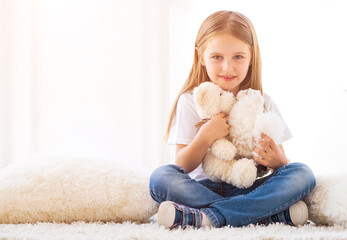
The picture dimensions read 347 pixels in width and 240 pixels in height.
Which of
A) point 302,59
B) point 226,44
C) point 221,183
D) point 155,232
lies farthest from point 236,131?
point 302,59

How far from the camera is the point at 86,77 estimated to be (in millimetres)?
2215

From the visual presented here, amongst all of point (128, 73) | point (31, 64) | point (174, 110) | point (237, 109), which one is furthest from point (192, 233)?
point (31, 64)

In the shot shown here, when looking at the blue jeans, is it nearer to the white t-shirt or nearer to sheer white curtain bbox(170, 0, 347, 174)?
the white t-shirt

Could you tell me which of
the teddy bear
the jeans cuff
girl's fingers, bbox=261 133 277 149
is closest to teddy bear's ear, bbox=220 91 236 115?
the teddy bear

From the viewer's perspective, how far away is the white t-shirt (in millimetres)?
1313

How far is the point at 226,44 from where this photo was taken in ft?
4.22

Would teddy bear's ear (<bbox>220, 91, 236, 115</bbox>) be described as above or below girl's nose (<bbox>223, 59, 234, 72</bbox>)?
below

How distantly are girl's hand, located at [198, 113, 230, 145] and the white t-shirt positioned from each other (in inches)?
4.2

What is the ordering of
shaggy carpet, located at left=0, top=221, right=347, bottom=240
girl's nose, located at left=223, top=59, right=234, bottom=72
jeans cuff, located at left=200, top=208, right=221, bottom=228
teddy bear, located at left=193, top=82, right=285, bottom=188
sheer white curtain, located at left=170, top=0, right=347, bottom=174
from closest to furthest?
shaggy carpet, located at left=0, top=221, right=347, bottom=240, jeans cuff, located at left=200, top=208, right=221, bottom=228, teddy bear, located at left=193, top=82, right=285, bottom=188, girl's nose, located at left=223, top=59, right=234, bottom=72, sheer white curtain, located at left=170, top=0, right=347, bottom=174

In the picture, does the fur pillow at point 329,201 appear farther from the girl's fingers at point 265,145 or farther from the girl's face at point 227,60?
the girl's face at point 227,60

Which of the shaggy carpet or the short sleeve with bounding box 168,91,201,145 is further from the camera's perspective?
the short sleeve with bounding box 168,91,201,145

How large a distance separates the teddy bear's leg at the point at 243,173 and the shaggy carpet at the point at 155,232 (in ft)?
0.44

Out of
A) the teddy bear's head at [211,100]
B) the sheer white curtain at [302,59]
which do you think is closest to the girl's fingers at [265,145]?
the teddy bear's head at [211,100]

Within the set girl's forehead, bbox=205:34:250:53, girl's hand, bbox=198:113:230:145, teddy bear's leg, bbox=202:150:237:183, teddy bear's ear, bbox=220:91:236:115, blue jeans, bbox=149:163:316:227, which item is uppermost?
girl's forehead, bbox=205:34:250:53
